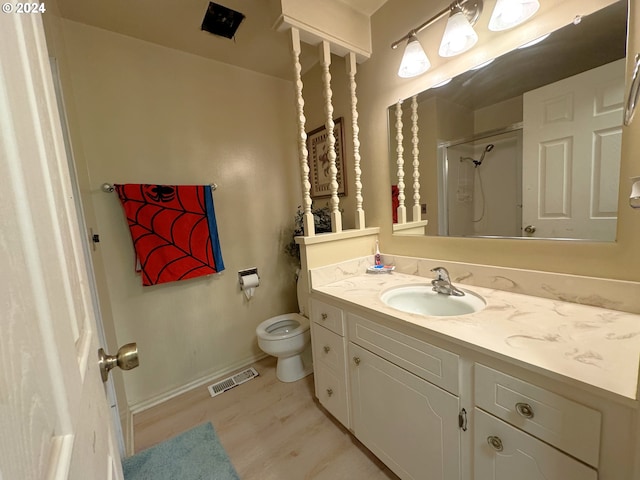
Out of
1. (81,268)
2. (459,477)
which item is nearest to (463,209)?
(459,477)

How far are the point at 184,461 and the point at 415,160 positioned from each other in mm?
1995

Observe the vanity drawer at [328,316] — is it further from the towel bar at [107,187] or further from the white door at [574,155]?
the towel bar at [107,187]

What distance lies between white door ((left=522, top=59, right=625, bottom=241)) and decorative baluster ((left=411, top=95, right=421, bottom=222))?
506 millimetres

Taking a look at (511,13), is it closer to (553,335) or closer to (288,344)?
(553,335)

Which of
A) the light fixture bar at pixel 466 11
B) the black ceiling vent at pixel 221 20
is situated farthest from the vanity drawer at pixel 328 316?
the black ceiling vent at pixel 221 20

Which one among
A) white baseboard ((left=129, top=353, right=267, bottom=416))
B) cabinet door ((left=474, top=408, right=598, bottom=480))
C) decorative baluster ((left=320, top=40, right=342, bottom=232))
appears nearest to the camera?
cabinet door ((left=474, top=408, right=598, bottom=480))

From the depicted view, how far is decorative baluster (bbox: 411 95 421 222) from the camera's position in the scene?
1.45 metres

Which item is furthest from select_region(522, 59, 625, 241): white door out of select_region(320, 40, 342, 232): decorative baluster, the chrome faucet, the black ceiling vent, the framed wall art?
the black ceiling vent

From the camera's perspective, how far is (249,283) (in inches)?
79.3

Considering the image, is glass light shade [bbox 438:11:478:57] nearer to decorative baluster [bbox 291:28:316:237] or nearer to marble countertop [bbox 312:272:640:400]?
decorative baluster [bbox 291:28:316:237]

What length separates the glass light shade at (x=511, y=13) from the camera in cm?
97

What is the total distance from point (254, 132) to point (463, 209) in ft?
5.31

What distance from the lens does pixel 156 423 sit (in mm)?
1575

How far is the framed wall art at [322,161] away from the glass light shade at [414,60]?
1.97ft
